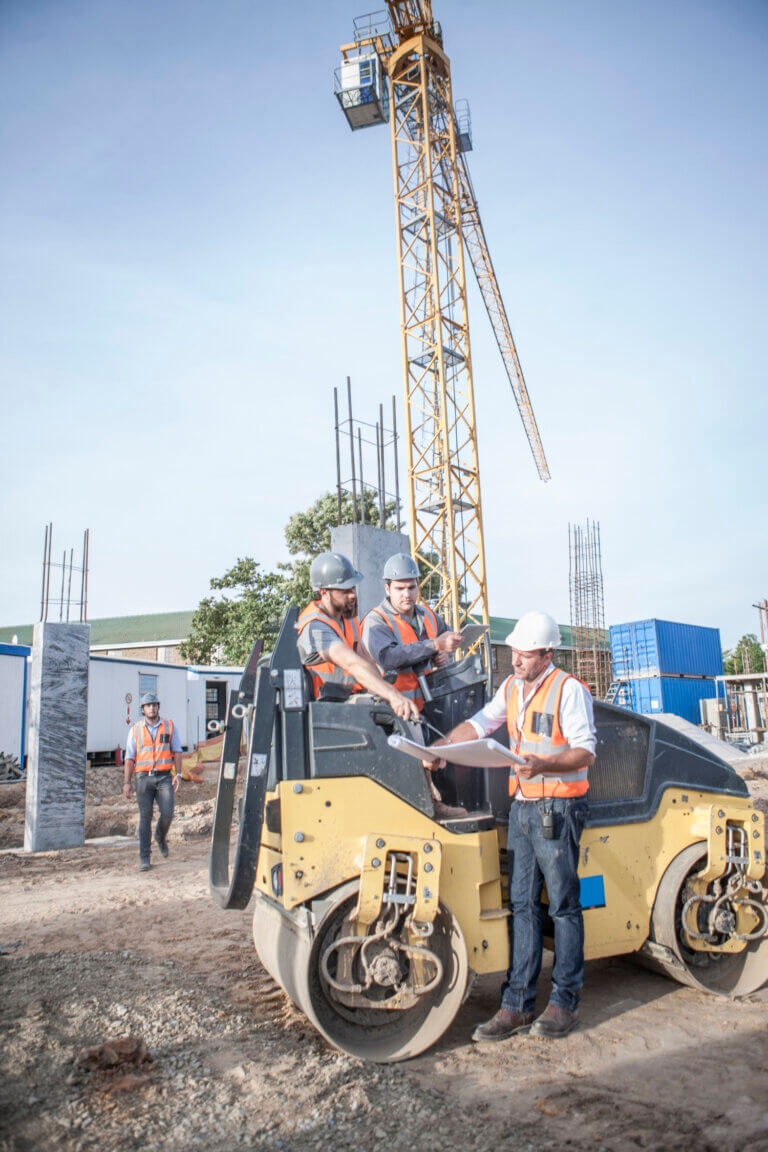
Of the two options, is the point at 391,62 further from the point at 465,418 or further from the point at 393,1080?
the point at 393,1080

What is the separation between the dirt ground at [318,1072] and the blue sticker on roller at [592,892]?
541mm

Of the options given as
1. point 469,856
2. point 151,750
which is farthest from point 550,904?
point 151,750

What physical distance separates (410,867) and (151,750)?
5636 mm

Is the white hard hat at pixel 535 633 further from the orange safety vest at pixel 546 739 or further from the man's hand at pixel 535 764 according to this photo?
the man's hand at pixel 535 764

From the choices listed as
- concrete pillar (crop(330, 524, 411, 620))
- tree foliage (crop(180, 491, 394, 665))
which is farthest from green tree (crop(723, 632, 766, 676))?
concrete pillar (crop(330, 524, 411, 620))

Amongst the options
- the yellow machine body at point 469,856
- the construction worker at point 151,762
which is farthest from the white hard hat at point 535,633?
the construction worker at point 151,762

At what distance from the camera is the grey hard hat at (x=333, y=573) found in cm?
404

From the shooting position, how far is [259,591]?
27062 millimetres

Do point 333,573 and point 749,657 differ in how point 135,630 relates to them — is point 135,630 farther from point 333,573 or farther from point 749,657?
point 333,573

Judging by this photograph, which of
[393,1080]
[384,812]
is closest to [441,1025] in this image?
[393,1080]

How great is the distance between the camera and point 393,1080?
10.5 ft

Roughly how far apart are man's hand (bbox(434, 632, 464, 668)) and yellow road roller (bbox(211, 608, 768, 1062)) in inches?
6.3

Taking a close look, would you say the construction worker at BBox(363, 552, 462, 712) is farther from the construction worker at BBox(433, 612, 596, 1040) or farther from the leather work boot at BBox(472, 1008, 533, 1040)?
the leather work boot at BBox(472, 1008, 533, 1040)

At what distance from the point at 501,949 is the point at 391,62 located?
3180 cm
